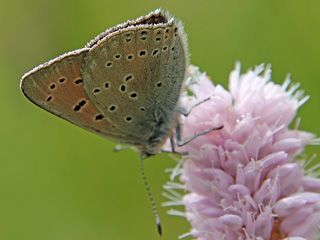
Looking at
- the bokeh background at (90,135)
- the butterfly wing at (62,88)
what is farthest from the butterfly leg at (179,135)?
the bokeh background at (90,135)

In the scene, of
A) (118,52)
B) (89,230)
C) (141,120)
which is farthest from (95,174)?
(118,52)

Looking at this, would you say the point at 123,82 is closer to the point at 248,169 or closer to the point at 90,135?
the point at 248,169

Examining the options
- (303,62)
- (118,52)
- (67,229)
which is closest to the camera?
(118,52)

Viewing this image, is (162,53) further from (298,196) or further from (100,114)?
(298,196)

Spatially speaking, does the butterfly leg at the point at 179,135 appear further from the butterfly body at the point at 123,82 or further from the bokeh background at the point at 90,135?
the bokeh background at the point at 90,135

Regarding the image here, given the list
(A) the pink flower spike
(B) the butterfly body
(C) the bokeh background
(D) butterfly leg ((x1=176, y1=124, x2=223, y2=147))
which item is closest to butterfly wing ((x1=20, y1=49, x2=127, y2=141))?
(B) the butterfly body

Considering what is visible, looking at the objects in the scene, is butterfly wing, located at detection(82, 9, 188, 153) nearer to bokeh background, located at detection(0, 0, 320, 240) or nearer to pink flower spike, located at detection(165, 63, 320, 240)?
pink flower spike, located at detection(165, 63, 320, 240)

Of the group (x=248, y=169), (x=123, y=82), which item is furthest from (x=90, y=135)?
(x=248, y=169)
